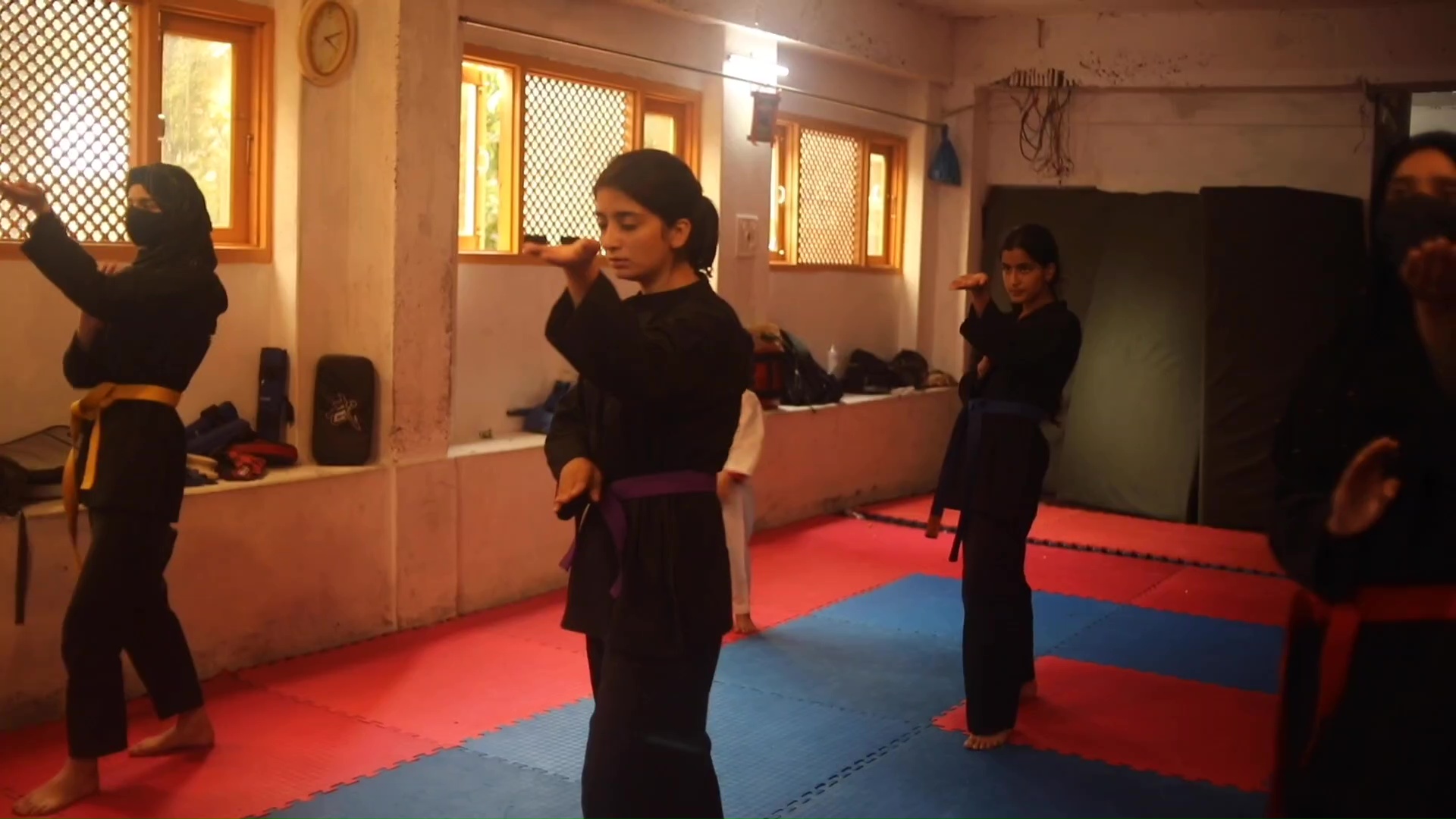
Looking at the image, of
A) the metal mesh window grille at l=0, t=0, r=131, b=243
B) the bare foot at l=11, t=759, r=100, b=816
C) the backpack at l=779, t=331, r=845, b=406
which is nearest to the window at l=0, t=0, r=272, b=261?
the metal mesh window grille at l=0, t=0, r=131, b=243

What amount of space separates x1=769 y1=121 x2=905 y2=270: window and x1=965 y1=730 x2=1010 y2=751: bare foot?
427 centimetres

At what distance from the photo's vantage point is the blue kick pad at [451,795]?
3588mm

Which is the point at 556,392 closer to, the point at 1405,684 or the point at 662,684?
the point at 662,684

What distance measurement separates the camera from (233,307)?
5.17m

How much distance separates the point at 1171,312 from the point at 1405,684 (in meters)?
7.44

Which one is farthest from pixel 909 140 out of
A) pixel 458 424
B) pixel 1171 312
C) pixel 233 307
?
pixel 233 307

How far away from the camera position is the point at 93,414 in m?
3.65

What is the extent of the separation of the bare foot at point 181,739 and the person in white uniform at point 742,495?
191 centimetres

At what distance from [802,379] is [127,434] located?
4.98 m

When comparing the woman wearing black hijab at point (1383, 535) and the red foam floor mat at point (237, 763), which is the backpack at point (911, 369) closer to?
the red foam floor mat at point (237, 763)

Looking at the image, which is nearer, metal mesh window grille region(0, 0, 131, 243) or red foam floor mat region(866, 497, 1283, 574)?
metal mesh window grille region(0, 0, 131, 243)

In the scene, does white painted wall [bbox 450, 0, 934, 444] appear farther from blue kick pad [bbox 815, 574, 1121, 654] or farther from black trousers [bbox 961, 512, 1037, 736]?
black trousers [bbox 961, 512, 1037, 736]

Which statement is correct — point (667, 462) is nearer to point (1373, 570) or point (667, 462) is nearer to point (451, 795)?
point (1373, 570)

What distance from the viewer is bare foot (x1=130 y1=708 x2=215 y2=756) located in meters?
3.90
